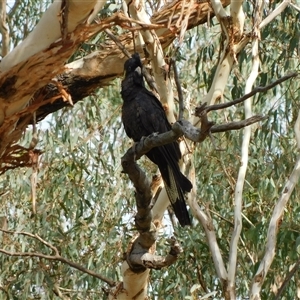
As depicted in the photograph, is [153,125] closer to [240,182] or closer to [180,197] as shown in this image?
[180,197]

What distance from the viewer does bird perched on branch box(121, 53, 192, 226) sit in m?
3.03

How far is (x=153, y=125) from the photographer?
3.29 meters

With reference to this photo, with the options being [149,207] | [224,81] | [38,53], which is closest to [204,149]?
[224,81]

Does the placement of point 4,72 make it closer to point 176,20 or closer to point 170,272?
point 176,20

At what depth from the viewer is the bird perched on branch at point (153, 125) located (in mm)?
3029

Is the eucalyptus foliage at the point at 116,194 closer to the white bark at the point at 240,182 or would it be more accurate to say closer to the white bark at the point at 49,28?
the white bark at the point at 240,182

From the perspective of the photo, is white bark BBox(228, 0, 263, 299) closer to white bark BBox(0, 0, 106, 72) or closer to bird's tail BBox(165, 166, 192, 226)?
bird's tail BBox(165, 166, 192, 226)

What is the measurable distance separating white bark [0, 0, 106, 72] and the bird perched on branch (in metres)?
1.01

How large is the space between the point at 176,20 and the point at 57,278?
2.22m

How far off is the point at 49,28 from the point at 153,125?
1184mm

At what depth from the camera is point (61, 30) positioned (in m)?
2.16

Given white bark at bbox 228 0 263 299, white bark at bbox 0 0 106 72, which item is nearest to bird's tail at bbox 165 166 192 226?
white bark at bbox 228 0 263 299

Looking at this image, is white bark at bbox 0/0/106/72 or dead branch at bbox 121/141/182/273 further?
dead branch at bbox 121/141/182/273

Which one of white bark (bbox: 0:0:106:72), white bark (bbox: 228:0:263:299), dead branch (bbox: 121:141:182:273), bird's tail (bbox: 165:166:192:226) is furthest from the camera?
white bark (bbox: 228:0:263:299)
